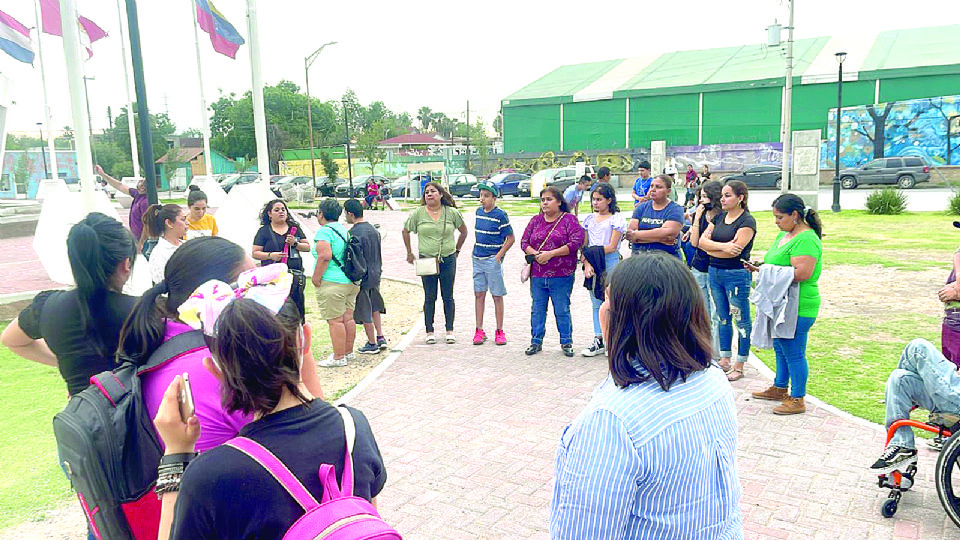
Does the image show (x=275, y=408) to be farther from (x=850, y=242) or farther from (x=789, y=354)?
(x=850, y=242)

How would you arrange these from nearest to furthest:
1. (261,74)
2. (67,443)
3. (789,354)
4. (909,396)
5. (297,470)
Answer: (297,470) < (67,443) < (909,396) < (789,354) < (261,74)

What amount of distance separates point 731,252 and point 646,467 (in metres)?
4.51

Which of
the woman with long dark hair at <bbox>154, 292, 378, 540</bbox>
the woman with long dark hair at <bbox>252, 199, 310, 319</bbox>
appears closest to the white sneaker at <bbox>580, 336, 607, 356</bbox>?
the woman with long dark hair at <bbox>252, 199, 310, 319</bbox>

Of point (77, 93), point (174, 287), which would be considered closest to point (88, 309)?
point (174, 287)

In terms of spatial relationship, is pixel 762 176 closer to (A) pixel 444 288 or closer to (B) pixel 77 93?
(A) pixel 444 288

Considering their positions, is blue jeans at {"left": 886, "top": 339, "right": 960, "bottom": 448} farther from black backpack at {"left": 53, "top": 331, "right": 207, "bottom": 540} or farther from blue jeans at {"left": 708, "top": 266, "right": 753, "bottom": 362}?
black backpack at {"left": 53, "top": 331, "right": 207, "bottom": 540}

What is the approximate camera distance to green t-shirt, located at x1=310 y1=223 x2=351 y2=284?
6.84 meters

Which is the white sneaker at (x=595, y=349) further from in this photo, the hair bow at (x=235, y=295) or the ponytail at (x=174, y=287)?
the hair bow at (x=235, y=295)

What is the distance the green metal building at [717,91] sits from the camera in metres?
42.2

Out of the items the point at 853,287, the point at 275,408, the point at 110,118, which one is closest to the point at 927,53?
the point at 853,287

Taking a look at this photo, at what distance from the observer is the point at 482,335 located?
7750mm

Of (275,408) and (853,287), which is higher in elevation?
(275,408)

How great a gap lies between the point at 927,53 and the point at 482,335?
47028 mm

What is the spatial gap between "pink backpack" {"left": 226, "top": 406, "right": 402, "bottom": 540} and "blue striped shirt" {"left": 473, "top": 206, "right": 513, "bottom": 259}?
593 cm
